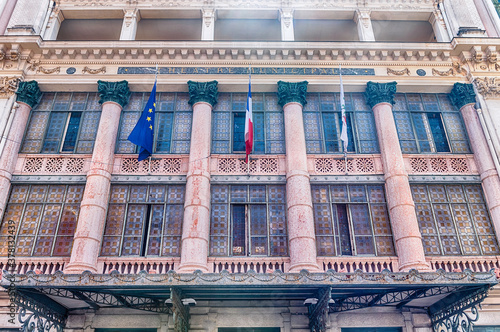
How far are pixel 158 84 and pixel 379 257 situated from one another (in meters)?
11.7

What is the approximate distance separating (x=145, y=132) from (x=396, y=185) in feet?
33.2

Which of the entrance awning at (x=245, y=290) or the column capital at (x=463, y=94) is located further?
the column capital at (x=463, y=94)

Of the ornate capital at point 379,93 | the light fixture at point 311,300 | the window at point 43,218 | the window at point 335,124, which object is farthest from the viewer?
the ornate capital at point 379,93

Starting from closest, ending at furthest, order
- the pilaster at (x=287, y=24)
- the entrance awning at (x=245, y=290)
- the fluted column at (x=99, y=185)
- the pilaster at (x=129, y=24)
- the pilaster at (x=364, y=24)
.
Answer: the entrance awning at (x=245, y=290) → the fluted column at (x=99, y=185) → the pilaster at (x=129, y=24) → the pilaster at (x=287, y=24) → the pilaster at (x=364, y=24)

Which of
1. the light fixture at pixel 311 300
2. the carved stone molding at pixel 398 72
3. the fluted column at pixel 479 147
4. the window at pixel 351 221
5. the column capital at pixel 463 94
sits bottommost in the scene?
the light fixture at pixel 311 300

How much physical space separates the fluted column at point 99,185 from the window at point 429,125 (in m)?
12.2

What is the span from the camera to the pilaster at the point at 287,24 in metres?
18.9

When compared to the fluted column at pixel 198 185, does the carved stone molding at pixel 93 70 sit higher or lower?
higher

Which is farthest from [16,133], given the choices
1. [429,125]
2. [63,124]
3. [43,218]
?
[429,125]

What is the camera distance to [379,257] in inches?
564

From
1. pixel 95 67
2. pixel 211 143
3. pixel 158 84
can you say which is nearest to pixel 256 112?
pixel 211 143

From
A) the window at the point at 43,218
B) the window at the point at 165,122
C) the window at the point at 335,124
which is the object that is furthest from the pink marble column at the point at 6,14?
the window at the point at 335,124

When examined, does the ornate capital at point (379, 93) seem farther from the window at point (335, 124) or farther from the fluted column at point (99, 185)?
the fluted column at point (99, 185)

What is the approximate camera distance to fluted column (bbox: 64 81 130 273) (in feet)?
45.1
